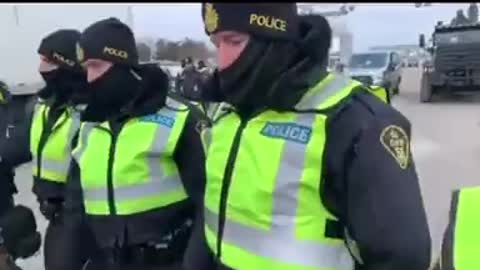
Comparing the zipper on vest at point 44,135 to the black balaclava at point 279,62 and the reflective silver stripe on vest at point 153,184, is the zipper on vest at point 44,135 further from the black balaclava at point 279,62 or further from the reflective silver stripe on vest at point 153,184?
the black balaclava at point 279,62

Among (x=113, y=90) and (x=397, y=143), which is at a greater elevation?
(x=397, y=143)

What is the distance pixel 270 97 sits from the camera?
1962mm

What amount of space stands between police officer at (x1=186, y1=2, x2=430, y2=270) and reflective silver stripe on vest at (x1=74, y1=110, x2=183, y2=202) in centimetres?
62

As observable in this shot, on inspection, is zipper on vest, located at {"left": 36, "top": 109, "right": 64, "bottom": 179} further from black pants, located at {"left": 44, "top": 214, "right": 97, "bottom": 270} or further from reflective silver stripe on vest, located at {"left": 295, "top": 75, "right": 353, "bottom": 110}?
reflective silver stripe on vest, located at {"left": 295, "top": 75, "right": 353, "bottom": 110}

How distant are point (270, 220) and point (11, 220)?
2.19 m

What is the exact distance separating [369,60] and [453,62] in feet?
16.6

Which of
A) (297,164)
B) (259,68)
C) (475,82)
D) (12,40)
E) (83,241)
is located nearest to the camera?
(297,164)

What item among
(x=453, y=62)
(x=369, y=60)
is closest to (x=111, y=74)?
(x=453, y=62)

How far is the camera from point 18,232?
3.74 meters

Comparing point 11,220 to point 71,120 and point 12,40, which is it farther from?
point 12,40

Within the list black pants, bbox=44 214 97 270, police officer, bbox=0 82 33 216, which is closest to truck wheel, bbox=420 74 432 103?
police officer, bbox=0 82 33 216

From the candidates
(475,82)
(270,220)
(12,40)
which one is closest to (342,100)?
(270,220)

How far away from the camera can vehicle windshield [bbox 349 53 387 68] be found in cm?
2450

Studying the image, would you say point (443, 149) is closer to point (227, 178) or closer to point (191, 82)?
point (191, 82)
